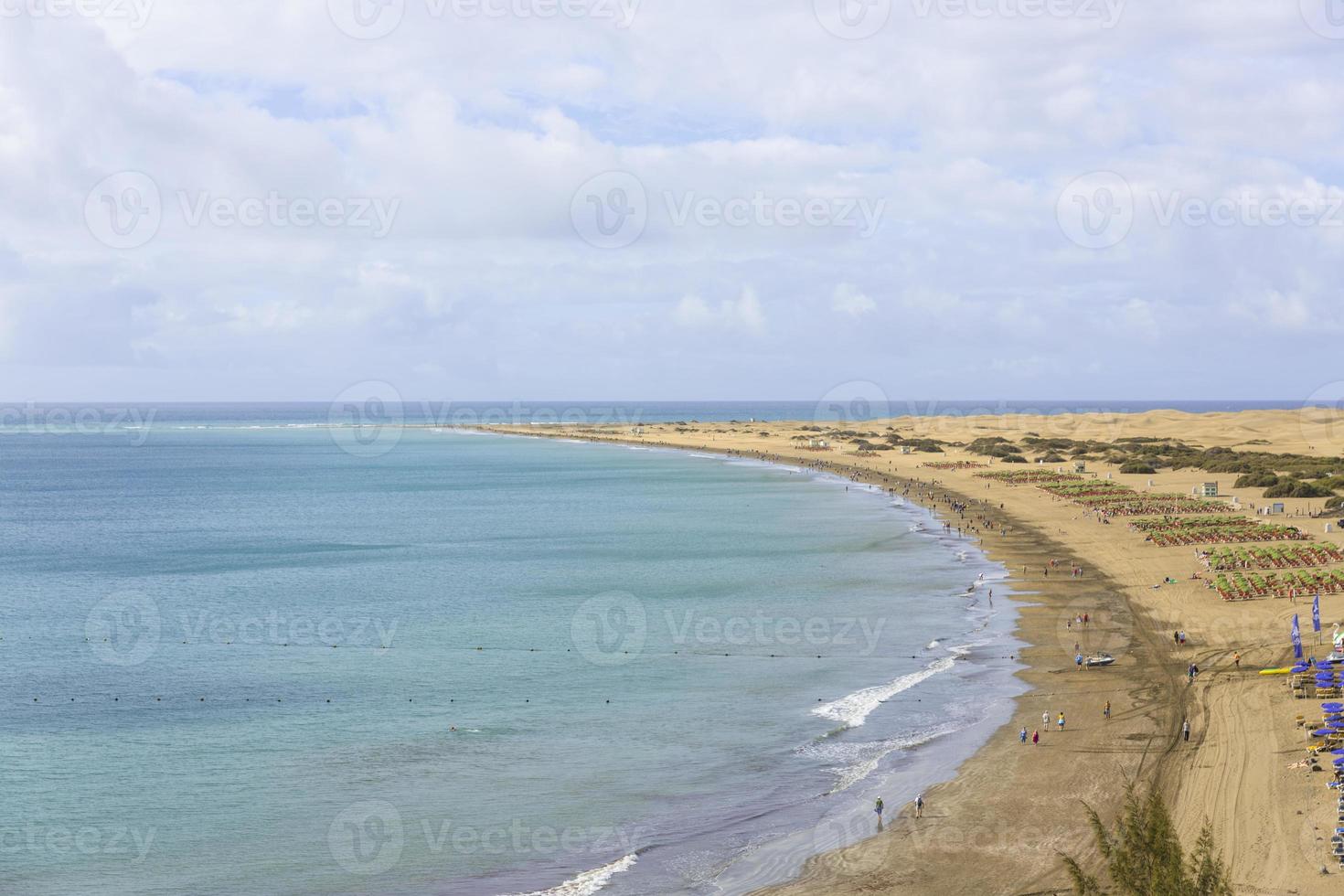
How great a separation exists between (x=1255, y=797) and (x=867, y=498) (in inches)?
3065

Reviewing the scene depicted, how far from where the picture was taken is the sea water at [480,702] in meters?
26.9

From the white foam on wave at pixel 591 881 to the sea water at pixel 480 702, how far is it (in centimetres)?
8

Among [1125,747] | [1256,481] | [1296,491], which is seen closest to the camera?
[1125,747]

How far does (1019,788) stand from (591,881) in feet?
42.6

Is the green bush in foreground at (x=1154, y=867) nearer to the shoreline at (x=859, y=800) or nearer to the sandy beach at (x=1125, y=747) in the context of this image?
the sandy beach at (x=1125, y=747)

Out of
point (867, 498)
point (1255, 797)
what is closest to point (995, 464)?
point (867, 498)

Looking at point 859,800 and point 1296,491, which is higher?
point 1296,491

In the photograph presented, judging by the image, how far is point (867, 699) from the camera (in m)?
38.9

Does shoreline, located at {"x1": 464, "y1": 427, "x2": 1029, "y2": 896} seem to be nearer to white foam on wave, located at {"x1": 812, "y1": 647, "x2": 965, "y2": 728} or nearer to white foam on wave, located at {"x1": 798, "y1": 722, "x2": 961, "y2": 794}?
white foam on wave, located at {"x1": 798, "y1": 722, "x2": 961, "y2": 794}

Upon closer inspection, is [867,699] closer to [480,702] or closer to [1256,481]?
[480,702]

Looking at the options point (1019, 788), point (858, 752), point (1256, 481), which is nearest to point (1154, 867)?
point (1019, 788)

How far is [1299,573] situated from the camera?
5434cm

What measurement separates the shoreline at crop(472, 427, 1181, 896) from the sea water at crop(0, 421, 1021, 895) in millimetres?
904

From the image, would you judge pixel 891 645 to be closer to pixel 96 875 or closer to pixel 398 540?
pixel 96 875
